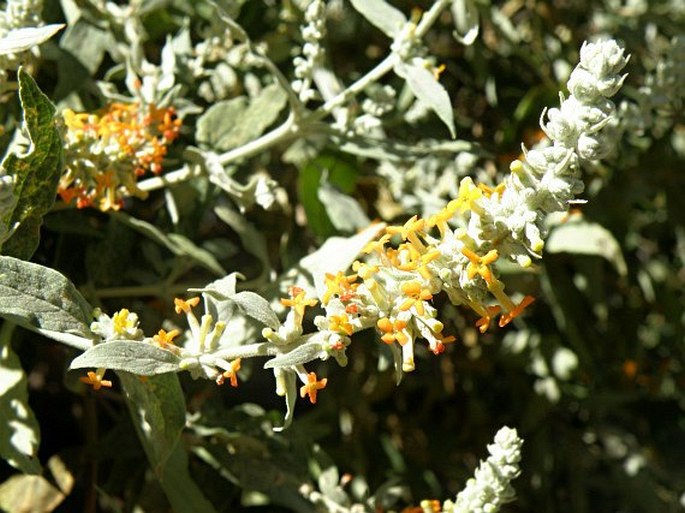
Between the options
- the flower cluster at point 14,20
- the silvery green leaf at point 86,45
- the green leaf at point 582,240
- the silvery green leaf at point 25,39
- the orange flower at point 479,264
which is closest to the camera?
the orange flower at point 479,264

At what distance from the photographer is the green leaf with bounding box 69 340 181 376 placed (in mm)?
930

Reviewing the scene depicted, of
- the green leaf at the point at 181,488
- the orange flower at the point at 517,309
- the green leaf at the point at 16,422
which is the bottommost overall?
the green leaf at the point at 181,488

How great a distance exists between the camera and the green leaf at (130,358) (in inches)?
36.6

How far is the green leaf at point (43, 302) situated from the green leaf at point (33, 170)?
10cm

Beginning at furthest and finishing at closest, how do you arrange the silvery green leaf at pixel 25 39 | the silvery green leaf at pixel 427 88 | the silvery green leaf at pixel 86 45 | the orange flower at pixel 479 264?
the silvery green leaf at pixel 86 45 < the silvery green leaf at pixel 427 88 < the silvery green leaf at pixel 25 39 < the orange flower at pixel 479 264

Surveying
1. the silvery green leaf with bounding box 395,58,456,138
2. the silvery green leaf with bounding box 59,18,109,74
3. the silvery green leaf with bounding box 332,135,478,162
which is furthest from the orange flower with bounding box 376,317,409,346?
the silvery green leaf with bounding box 59,18,109,74

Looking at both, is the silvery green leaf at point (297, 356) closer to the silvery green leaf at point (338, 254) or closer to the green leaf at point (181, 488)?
the silvery green leaf at point (338, 254)

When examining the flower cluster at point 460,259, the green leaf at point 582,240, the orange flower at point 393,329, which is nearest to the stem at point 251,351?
the flower cluster at point 460,259

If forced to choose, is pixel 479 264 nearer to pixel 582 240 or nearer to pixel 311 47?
pixel 311 47

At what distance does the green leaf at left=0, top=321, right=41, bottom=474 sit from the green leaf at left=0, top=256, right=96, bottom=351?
0.23m

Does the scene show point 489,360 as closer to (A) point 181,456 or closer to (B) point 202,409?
(B) point 202,409

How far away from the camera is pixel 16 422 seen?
124 centimetres

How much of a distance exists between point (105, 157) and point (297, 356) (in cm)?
41

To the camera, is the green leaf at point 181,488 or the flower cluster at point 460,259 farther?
the green leaf at point 181,488
